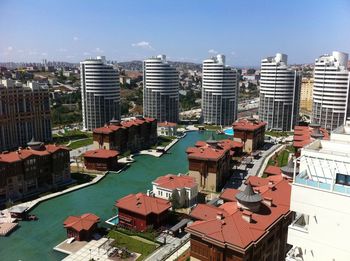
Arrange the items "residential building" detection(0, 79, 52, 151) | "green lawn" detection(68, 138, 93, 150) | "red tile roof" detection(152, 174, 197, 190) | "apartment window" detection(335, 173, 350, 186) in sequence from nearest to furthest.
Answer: "apartment window" detection(335, 173, 350, 186) → "red tile roof" detection(152, 174, 197, 190) → "residential building" detection(0, 79, 52, 151) → "green lawn" detection(68, 138, 93, 150)

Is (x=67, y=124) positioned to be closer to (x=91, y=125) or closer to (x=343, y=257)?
(x=91, y=125)

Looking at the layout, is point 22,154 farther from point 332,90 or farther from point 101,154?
point 332,90

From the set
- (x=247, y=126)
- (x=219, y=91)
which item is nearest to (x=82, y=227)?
(x=247, y=126)

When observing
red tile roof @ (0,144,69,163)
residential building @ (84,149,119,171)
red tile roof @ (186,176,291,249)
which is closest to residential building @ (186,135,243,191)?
residential building @ (84,149,119,171)

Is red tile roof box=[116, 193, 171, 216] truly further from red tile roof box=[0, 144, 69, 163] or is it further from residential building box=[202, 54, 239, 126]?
residential building box=[202, 54, 239, 126]

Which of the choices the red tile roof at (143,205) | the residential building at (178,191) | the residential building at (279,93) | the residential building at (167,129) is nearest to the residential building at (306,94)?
the residential building at (279,93)

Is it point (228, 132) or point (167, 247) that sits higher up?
point (228, 132)
